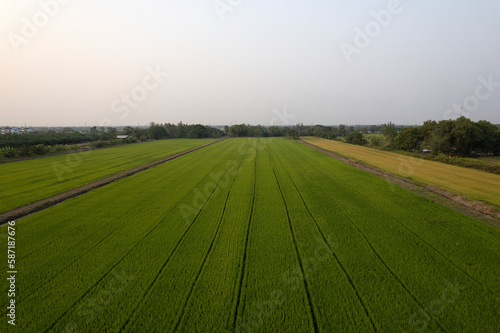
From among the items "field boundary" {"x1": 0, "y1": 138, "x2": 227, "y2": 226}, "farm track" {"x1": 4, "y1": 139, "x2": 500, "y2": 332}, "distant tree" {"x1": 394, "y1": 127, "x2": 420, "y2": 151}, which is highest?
"distant tree" {"x1": 394, "y1": 127, "x2": 420, "y2": 151}

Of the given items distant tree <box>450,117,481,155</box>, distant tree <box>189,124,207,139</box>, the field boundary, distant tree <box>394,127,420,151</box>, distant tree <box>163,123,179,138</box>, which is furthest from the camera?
distant tree <box>163,123,179,138</box>

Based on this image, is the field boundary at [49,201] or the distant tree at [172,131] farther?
the distant tree at [172,131]

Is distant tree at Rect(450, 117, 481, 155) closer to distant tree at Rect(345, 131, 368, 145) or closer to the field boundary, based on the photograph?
distant tree at Rect(345, 131, 368, 145)

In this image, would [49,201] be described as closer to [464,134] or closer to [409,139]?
[464,134]

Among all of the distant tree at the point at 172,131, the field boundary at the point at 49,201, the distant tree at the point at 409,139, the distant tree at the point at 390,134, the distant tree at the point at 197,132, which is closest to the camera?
the field boundary at the point at 49,201

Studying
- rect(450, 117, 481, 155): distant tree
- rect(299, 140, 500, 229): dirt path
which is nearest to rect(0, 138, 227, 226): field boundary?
rect(299, 140, 500, 229): dirt path

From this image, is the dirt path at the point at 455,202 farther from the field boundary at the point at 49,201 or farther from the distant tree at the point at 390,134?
the distant tree at the point at 390,134

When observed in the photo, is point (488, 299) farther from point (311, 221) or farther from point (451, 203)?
point (451, 203)

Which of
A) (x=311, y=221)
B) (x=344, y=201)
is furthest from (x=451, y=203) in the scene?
(x=311, y=221)

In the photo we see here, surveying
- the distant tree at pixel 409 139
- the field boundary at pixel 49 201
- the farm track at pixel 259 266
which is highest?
the distant tree at pixel 409 139

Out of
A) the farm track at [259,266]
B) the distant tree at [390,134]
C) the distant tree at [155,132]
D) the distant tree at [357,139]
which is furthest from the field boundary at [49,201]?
the distant tree at [155,132]

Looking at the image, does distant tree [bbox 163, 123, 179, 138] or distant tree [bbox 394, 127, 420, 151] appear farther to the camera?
distant tree [bbox 163, 123, 179, 138]
